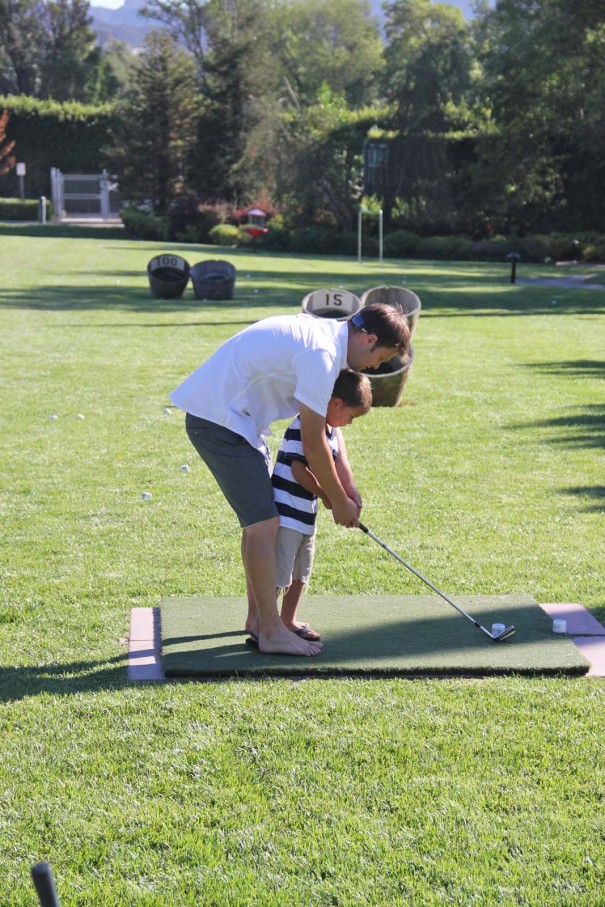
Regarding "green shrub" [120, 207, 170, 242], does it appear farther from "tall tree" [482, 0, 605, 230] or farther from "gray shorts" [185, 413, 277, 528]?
"gray shorts" [185, 413, 277, 528]

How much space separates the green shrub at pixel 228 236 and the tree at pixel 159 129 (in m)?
5.72

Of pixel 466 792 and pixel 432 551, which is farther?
pixel 432 551

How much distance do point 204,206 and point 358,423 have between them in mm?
29568

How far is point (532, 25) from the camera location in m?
31.5

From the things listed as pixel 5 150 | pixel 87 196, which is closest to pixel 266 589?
pixel 87 196

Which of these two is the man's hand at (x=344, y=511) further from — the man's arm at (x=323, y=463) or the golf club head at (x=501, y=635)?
the golf club head at (x=501, y=635)

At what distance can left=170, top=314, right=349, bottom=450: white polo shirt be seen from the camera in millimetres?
3959

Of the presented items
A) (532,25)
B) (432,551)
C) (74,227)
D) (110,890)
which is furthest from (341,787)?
(74,227)

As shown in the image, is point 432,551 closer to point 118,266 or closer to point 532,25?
point 118,266

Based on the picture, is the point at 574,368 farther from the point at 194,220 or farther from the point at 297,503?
the point at 194,220

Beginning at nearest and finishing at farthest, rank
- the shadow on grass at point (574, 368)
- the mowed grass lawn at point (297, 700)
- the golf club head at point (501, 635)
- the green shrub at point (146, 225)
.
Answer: the mowed grass lawn at point (297, 700), the golf club head at point (501, 635), the shadow on grass at point (574, 368), the green shrub at point (146, 225)

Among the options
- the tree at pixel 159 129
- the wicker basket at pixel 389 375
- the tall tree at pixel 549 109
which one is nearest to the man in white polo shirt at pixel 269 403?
the wicker basket at pixel 389 375

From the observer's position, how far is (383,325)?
13.1 ft

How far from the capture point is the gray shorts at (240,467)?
4.28 metres
